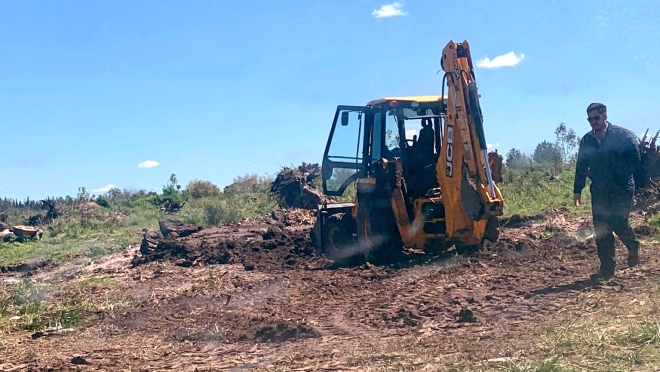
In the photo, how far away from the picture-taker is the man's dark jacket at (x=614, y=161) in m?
8.30

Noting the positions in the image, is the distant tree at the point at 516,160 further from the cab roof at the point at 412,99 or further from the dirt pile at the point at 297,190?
the cab roof at the point at 412,99

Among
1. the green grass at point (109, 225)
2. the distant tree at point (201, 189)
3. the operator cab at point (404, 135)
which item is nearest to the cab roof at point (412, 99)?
the operator cab at point (404, 135)

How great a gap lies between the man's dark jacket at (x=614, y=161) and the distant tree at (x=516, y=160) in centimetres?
2543

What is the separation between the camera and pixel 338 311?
27.9 feet

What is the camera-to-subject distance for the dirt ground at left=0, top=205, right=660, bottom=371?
640 centimetres

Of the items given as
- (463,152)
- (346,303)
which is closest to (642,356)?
(346,303)

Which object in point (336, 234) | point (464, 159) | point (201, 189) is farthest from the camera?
point (201, 189)

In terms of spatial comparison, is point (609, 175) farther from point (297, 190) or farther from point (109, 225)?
point (109, 225)

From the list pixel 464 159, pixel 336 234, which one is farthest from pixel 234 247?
pixel 464 159

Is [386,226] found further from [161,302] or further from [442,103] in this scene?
[161,302]

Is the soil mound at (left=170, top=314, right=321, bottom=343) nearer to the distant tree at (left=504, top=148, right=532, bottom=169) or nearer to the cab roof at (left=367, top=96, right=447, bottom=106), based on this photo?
the cab roof at (left=367, top=96, right=447, bottom=106)

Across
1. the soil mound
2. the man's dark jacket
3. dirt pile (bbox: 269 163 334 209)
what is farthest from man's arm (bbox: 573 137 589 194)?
dirt pile (bbox: 269 163 334 209)

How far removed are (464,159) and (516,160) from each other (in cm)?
2743

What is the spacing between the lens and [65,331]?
341 inches
